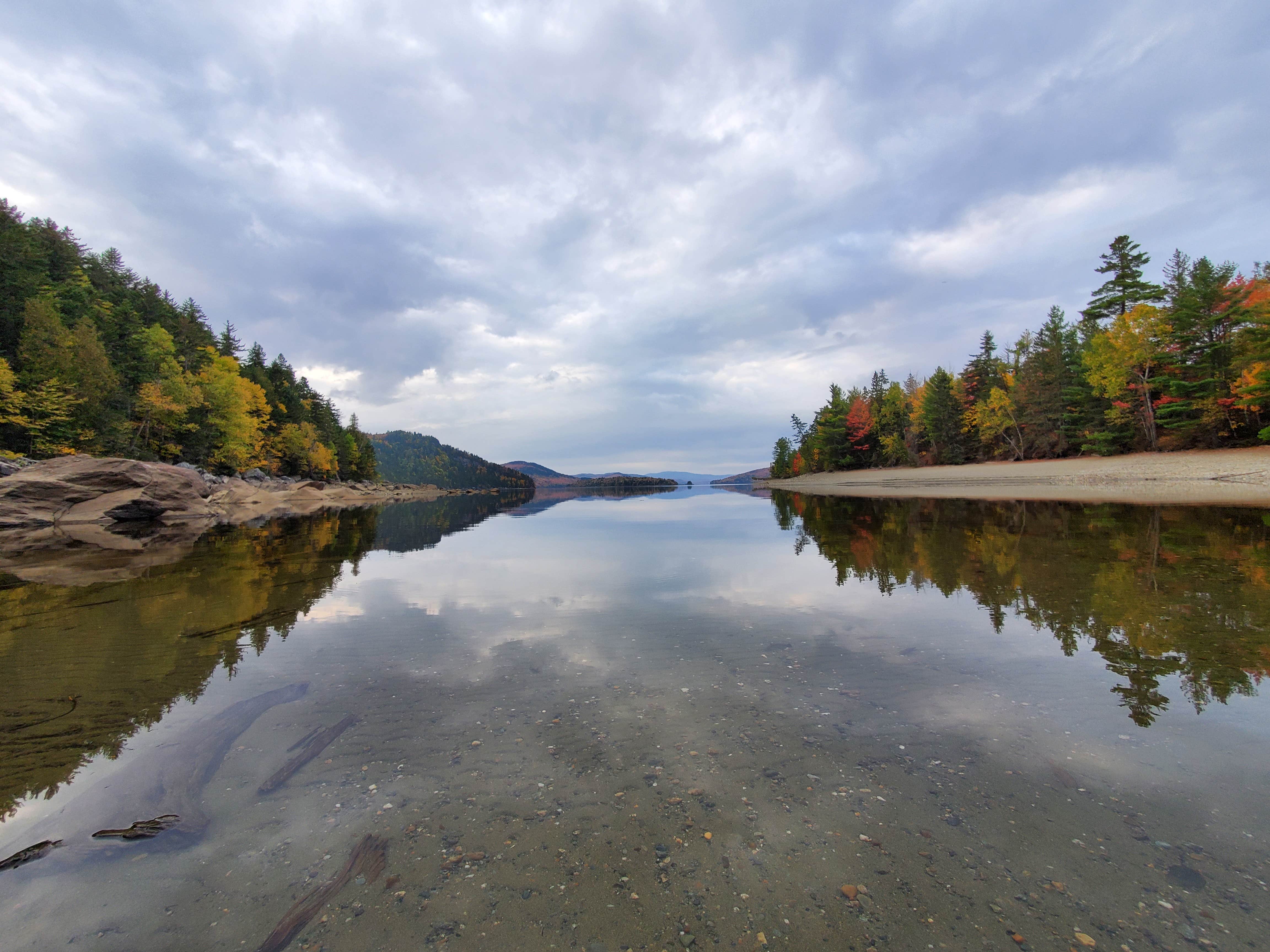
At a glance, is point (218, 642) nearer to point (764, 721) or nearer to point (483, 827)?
point (483, 827)

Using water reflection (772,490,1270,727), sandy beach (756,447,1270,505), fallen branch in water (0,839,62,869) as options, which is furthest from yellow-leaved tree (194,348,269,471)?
sandy beach (756,447,1270,505)

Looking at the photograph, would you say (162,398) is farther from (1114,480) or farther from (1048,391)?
(1048,391)

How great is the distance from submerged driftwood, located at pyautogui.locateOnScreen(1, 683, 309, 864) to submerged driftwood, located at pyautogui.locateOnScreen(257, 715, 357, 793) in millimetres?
404

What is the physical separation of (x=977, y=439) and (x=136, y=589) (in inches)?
2925

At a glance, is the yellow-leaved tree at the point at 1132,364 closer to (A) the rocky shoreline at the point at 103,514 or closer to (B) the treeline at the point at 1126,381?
(B) the treeline at the point at 1126,381

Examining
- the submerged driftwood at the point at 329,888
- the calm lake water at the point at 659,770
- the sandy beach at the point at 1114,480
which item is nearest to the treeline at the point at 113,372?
the calm lake water at the point at 659,770

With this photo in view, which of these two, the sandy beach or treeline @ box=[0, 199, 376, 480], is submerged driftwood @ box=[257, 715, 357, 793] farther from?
treeline @ box=[0, 199, 376, 480]

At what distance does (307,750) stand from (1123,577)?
12614 mm

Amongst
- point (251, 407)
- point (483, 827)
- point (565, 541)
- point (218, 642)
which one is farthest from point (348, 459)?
point (483, 827)

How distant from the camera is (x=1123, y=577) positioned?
346 inches

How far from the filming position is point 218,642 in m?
7.07

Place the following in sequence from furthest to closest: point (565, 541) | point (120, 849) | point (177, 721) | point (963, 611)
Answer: point (565, 541) → point (963, 611) → point (177, 721) → point (120, 849)

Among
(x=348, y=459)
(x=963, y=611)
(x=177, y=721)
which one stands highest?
(x=348, y=459)

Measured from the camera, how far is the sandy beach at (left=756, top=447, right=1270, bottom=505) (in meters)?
24.7
